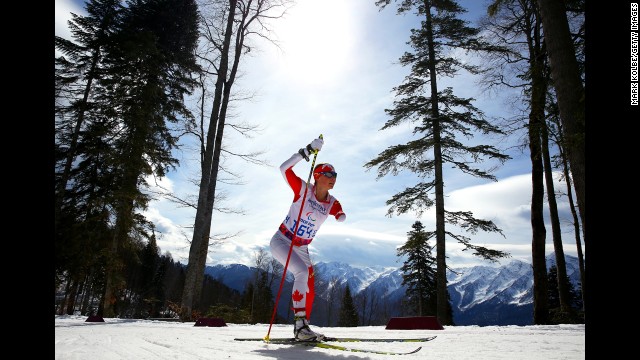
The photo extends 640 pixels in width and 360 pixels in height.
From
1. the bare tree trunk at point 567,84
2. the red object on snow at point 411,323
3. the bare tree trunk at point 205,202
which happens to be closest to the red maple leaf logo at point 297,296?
the red object on snow at point 411,323

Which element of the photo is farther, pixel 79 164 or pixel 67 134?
pixel 79 164

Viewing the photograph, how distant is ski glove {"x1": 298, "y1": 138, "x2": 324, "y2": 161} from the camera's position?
388 cm

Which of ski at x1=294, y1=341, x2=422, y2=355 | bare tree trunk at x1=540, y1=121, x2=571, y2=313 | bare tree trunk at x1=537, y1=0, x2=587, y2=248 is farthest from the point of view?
bare tree trunk at x1=540, y1=121, x2=571, y2=313

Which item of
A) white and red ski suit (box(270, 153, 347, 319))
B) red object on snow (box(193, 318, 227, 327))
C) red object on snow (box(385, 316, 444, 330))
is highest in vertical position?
white and red ski suit (box(270, 153, 347, 319))

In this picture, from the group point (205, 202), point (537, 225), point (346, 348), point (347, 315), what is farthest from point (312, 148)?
point (347, 315)

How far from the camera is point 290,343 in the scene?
3219 millimetres

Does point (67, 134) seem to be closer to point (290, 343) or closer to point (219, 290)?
point (290, 343)

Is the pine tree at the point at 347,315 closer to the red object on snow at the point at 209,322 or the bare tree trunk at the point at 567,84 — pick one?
the red object on snow at the point at 209,322

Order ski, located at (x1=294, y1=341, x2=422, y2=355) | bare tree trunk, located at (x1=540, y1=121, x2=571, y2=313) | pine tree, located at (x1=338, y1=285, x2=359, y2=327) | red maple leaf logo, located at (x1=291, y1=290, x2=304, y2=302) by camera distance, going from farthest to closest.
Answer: pine tree, located at (x1=338, y1=285, x2=359, y2=327) → bare tree trunk, located at (x1=540, y1=121, x2=571, y2=313) → red maple leaf logo, located at (x1=291, y1=290, x2=304, y2=302) → ski, located at (x1=294, y1=341, x2=422, y2=355)

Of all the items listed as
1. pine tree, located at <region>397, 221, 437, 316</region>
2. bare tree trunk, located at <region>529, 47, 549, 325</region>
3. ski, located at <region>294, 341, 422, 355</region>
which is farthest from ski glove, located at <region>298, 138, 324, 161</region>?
pine tree, located at <region>397, 221, 437, 316</region>

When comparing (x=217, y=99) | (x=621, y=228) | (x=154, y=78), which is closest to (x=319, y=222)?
(x=621, y=228)

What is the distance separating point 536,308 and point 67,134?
2130cm

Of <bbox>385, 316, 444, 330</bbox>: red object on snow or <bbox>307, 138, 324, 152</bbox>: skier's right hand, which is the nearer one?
<bbox>307, 138, 324, 152</bbox>: skier's right hand
